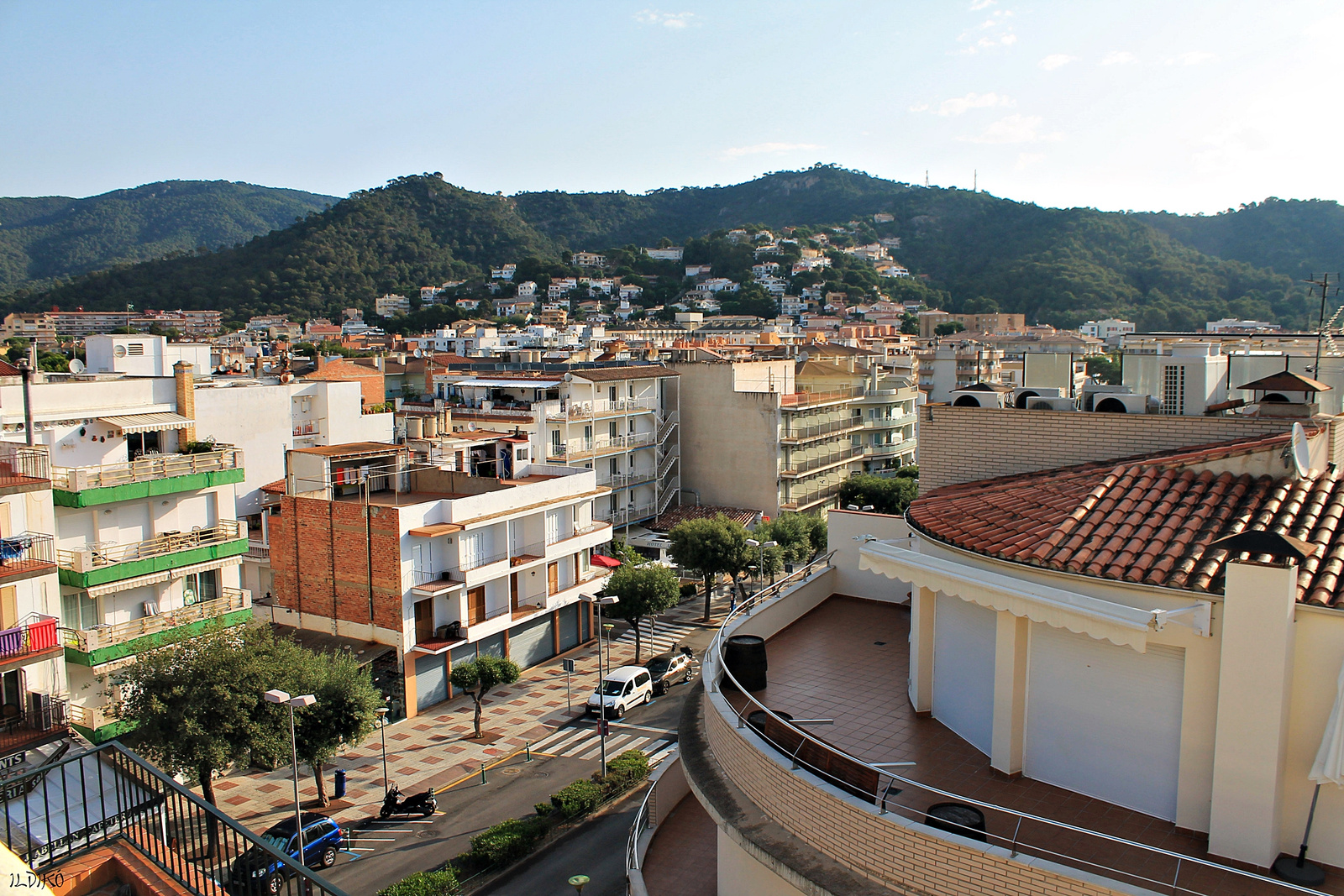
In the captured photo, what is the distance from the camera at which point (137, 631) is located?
25.5 m

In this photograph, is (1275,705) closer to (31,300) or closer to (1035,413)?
(1035,413)

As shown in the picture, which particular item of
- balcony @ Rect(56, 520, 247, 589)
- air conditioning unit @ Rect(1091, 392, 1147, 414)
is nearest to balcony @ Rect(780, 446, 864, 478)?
balcony @ Rect(56, 520, 247, 589)

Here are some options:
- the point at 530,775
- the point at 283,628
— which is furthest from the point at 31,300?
the point at 530,775

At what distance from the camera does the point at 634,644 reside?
39844mm

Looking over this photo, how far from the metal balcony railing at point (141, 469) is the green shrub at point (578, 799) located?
15326 mm

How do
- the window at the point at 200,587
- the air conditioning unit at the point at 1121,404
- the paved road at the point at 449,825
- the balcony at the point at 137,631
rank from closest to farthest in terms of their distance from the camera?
the air conditioning unit at the point at 1121,404 < the paved road at the point at 449,825 < the balcony at the point at 137,631 < the window at the point at 200,587

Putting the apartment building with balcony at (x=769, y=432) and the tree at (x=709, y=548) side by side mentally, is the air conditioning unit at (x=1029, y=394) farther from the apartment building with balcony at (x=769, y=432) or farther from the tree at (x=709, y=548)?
the apartment building with balcony at (x=769, y=432)

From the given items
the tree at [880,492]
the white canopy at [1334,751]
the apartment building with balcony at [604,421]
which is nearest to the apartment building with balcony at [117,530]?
the apartment building with balcony at [604,421]

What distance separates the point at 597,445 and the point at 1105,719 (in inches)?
1724

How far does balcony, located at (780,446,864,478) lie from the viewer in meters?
56.2

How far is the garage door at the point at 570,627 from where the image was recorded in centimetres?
3822

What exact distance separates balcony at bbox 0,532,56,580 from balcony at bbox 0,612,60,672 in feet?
3.87

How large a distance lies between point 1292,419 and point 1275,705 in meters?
5.43

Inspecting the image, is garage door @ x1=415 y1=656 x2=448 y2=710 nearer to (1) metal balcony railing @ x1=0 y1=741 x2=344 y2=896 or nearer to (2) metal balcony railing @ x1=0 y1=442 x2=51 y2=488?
(2) metal balcony railing @ x1=0 y1=442 x2=51 y2=488
